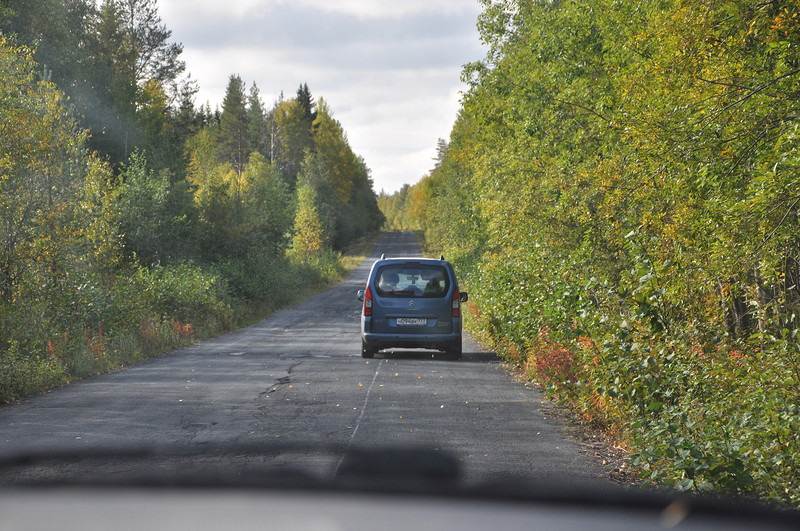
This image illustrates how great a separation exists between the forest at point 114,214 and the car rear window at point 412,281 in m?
5.14

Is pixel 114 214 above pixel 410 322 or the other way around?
above

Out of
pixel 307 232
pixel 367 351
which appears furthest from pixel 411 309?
pixel 307 232

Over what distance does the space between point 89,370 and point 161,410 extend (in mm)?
5078

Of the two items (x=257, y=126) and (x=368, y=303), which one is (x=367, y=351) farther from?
(x=257, y=126)

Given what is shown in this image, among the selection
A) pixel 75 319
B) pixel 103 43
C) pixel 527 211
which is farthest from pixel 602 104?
pixel 103 43

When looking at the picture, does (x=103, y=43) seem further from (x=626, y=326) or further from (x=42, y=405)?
(x=626, y=326)

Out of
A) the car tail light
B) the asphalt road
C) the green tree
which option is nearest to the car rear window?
the car tail light

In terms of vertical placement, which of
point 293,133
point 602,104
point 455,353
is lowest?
point 455,353

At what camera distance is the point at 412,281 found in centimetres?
1706

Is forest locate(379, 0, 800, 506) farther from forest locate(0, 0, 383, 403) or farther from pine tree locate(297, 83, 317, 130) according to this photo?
pine tree locate(297, 83, 317, 130)

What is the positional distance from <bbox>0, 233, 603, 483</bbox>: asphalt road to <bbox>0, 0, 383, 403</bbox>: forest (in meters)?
1.66

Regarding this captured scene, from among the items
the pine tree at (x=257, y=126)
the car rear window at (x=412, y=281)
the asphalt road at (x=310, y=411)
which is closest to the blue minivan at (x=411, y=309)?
the car rear window at (x=412, y=281)

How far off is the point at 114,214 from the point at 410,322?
844 centimetres

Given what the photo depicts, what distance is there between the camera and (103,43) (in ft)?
173
